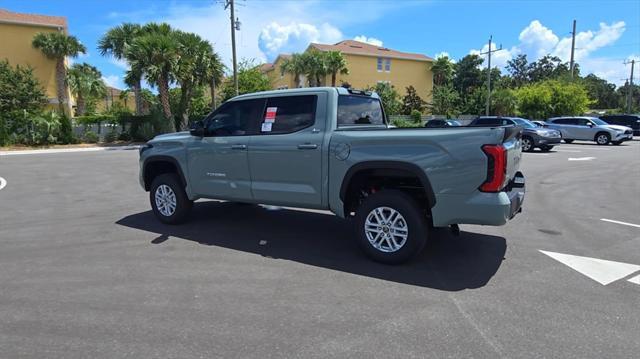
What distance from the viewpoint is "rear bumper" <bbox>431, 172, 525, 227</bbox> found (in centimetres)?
440

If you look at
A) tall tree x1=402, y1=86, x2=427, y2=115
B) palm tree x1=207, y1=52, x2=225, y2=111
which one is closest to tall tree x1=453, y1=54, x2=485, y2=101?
tall tree x1=402, y1=86, x2=427, y2=115

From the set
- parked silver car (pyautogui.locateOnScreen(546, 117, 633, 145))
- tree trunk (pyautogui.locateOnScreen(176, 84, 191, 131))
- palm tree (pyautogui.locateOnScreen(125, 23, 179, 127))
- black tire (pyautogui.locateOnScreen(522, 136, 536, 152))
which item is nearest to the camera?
black tire (pyautogui.locateOnScreen(522, 136, 536, 152))

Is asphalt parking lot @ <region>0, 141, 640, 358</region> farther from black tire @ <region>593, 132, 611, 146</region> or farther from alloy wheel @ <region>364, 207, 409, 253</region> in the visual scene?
black tire @ <region>593, 132, 611, 146</region>

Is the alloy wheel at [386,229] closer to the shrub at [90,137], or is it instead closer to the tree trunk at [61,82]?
the shrub at [90,137]

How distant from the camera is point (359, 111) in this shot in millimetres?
6070

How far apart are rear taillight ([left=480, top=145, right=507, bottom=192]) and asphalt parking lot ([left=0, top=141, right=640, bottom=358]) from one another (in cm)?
100

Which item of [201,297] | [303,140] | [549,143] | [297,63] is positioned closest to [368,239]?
[303,140]

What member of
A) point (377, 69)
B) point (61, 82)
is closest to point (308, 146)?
point (61, 82)

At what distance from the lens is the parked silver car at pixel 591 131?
83.0 ft

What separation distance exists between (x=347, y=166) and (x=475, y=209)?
56.3 inches

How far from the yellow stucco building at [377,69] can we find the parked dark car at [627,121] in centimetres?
2470

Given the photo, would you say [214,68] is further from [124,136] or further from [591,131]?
[591,131]

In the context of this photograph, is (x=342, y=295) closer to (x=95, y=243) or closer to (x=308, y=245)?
(x=308, y=245)

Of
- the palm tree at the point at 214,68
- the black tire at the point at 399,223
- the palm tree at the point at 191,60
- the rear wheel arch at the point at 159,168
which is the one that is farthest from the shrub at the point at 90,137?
the black tire at the point at 399,223
